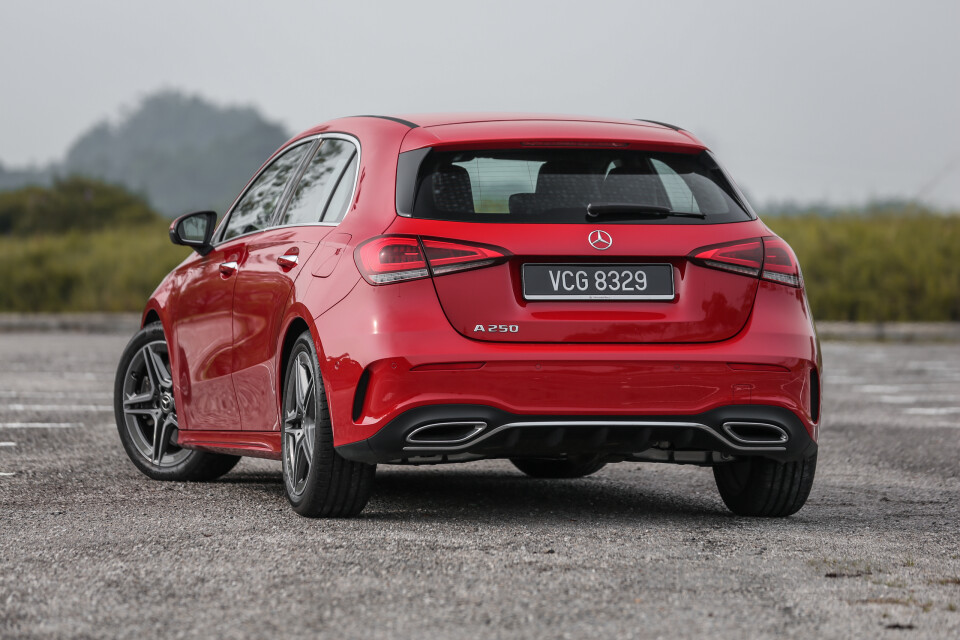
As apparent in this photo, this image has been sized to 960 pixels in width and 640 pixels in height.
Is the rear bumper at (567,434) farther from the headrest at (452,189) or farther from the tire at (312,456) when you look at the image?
the headrest at (452,189)

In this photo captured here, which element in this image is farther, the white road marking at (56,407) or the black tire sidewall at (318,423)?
the white road marking at (56,407)

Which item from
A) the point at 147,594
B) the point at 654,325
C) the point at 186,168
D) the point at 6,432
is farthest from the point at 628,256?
the point at 186,168

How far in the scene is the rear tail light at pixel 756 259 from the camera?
541cm

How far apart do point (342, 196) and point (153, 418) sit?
218cm

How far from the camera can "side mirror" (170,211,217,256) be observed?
7.04 meters

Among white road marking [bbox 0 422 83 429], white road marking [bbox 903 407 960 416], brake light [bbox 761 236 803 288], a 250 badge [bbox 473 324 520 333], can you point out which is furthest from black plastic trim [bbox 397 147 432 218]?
white road marking [bbox 903 407 960 416]

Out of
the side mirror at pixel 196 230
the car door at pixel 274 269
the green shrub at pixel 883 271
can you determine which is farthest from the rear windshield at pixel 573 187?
the green shrub at pixel 883 271

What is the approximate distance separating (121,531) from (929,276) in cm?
1919

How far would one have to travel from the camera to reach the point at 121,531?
5391 millimetres

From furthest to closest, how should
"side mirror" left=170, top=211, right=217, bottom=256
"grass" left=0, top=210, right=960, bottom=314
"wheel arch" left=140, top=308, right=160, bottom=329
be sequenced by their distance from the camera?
"grass" left=0, top=210, right=960, bottom=314
"wheel arch" left=140, top=308, right=160, bottom=329
"side mirror" left=170, top=211, right=217, bottom=256

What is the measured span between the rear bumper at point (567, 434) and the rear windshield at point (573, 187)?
74cm

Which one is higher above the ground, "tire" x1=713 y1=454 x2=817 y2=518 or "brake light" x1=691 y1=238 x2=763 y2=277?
"brake light" x1=691 y1=238 x2=763 y2=277

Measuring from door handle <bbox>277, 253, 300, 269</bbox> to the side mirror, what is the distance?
1.12 metres

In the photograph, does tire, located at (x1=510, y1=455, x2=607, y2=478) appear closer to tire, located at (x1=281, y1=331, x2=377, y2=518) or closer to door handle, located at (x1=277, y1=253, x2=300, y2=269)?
tire, located at (x1=281, y1=331, x2=377, y2=518)
